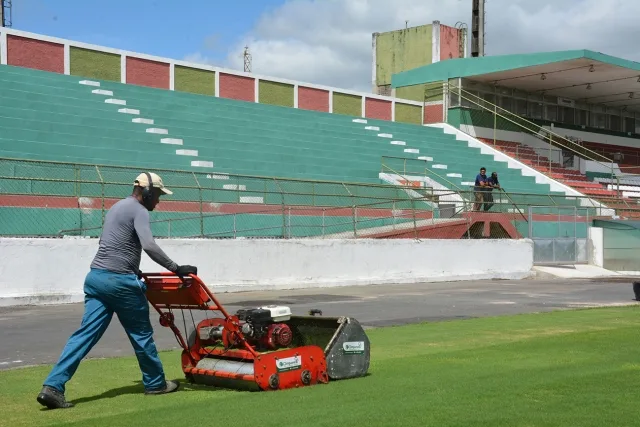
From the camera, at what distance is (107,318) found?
711 cm

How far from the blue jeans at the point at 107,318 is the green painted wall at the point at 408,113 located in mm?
34827

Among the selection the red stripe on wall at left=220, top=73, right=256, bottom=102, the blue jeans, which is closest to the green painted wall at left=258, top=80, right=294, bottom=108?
the red stripe on wall at left=220, top=73, right=256, bottom=102

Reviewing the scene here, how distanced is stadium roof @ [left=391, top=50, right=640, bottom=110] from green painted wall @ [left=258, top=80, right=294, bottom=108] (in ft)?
27.9

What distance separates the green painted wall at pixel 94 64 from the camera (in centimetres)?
2989

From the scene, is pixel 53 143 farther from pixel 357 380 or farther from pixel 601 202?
pixel 601 202

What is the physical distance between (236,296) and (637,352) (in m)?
10.6

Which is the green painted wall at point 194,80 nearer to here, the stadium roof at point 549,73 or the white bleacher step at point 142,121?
the white bleacher step at point 142,121

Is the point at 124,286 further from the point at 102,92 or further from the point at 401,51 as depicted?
the point at 401,51

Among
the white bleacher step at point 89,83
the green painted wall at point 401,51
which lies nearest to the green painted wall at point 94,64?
the white bleacher step at point 89,83

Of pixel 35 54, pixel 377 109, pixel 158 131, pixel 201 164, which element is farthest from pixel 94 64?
pixel 377 109

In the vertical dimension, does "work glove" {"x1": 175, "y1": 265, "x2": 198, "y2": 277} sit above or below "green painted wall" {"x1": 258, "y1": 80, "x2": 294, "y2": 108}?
below

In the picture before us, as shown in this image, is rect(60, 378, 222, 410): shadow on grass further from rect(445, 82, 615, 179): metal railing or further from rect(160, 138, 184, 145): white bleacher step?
rect(445, 82, 615, 179): metal railing

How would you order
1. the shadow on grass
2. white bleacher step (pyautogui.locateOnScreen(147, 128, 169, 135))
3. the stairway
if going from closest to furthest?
the shadow on grass
white bleacher step (pyautogui.locateOnScreen(147, 128, 169, 135))
the stairway

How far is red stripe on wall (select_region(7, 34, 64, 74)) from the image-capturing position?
28.0 metres
